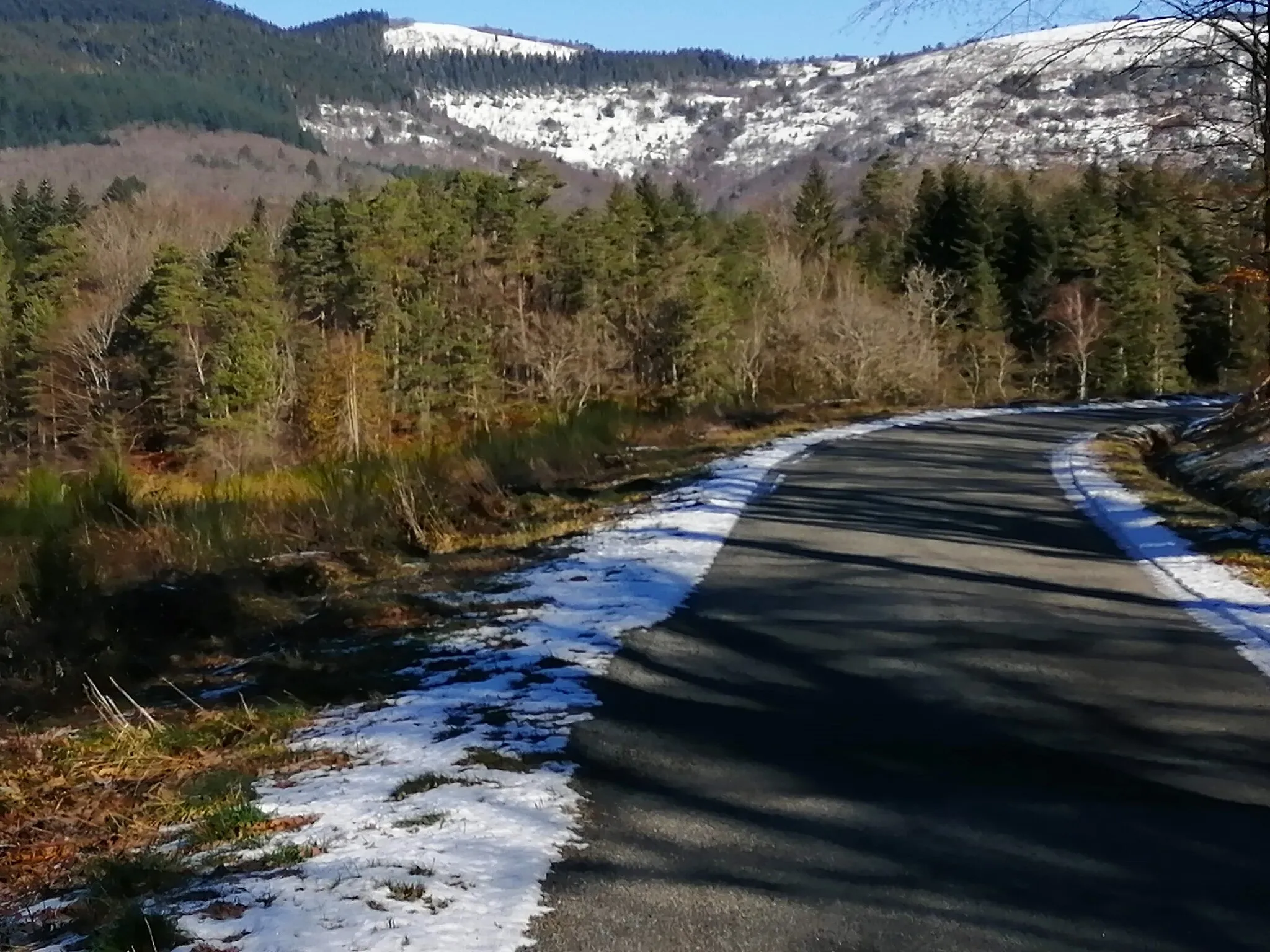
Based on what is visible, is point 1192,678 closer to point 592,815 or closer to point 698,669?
point 698,669

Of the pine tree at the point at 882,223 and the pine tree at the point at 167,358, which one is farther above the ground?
the pine tree at the point at 882,223

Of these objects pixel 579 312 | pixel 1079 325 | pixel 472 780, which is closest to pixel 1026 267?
pixel 1079 325

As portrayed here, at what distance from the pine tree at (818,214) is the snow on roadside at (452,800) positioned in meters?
65.9

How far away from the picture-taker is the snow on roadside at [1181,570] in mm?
7137

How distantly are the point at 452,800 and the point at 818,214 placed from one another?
241ft

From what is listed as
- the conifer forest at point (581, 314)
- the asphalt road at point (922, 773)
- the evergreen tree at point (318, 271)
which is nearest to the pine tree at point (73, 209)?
the conifer forest at point (581, 314)

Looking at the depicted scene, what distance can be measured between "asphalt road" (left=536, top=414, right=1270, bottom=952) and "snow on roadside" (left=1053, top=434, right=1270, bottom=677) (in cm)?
22

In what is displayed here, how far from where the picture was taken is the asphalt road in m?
3.77

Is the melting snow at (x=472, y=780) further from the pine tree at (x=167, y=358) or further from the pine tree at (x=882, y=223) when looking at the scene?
the pine tree at (x=882, y=223)

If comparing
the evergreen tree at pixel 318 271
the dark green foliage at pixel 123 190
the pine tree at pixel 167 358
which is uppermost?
the dark green foliage at pixel 123 190

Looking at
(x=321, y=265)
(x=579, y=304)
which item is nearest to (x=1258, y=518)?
(x=579, y=304)

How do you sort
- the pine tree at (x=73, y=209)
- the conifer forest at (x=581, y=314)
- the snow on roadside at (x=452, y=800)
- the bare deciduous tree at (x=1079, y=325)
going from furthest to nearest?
1. the pine tree at (x=73, y=209)
2. the bare deciduous tree at (x=1079, y=325)
3. the conifer forest at (x=581, y=314)
4. the snow on roadside at (x=452, y=800)

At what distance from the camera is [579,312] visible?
59.4 m

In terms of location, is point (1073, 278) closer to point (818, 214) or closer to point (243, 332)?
point (818, 214)
